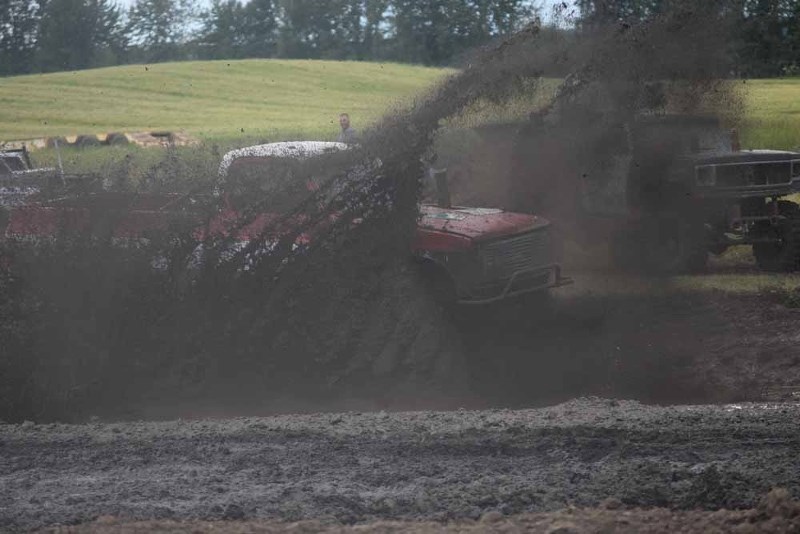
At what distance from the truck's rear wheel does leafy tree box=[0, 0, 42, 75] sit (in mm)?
44963

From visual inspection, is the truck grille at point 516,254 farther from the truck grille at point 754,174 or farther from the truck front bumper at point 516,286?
the truck grille at point 754,174

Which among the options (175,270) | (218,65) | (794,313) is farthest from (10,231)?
(218,65)

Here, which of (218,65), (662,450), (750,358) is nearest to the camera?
(662,450)

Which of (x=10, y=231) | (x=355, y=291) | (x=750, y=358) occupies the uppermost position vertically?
(x=10, y=231)

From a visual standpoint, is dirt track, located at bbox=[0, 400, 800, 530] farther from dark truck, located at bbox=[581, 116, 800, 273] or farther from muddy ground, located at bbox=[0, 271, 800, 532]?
dark truck, located at bbox=[581, 116, 800, 273]

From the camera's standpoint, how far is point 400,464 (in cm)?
710

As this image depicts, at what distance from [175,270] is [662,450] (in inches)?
209

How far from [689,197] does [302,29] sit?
52.2 m

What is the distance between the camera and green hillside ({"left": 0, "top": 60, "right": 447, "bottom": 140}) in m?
36.3

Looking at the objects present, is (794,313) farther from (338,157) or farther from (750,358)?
(338,157)

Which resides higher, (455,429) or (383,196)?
(383,196)

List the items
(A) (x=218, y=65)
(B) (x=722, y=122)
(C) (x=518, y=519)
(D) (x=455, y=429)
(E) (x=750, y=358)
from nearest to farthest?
(C) (x=518, y=519), (D) (x=455, y=429), (E) (x=750, y=358), (B) (x=722, y=122), (A) (x=218, y=65)

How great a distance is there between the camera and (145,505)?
635 cm

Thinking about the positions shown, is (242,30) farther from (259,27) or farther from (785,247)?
(785,247)
